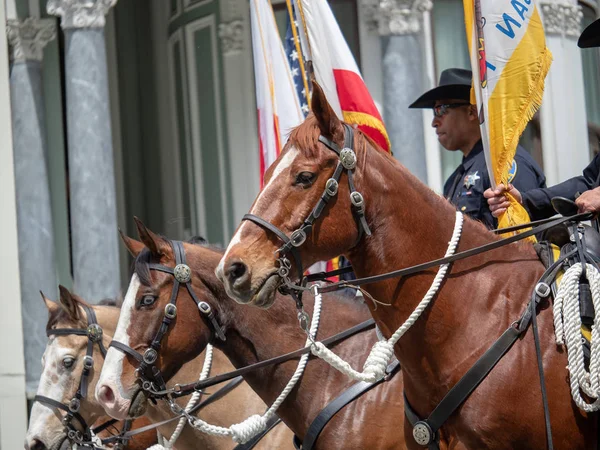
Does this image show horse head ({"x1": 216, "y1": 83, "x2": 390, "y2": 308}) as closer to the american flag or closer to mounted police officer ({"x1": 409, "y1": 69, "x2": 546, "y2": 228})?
mounted police officer ({"x1": 409, "y1": 69, "x2": 546, "y2": 228})

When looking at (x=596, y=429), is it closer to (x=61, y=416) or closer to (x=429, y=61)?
(x=61, y=416)

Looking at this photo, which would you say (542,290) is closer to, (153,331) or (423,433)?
(423,433)

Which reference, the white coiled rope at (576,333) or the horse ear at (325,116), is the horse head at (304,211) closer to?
the horse ear at (325,116)

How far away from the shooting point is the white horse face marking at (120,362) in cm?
446

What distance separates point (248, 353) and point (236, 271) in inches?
44.7

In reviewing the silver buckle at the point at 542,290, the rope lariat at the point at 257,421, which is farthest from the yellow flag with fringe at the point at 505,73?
the rope lariat at the point at 257,421

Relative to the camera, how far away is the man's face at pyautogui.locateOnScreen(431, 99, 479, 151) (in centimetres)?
573

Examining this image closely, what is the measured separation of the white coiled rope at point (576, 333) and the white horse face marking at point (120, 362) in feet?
6.09

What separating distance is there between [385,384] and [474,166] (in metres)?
1.50

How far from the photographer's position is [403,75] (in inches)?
408

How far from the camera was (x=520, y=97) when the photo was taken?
4625 millimetres

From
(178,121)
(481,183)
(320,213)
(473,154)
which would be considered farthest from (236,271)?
(178,121)

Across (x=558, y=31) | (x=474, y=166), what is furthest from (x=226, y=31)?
(x=474, y=166)

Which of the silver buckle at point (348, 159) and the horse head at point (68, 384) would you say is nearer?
the silver buckle at point (348, 159)
